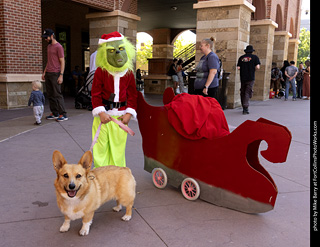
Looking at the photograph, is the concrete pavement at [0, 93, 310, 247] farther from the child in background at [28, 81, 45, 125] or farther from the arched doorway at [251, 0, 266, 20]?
the arched doorway at [251, 0, 266, 20]

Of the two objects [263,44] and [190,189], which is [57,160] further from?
[263,44]

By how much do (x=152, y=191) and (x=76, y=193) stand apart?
132 cm

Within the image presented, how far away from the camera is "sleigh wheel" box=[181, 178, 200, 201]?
3.19m

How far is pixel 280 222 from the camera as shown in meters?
Answer: 2.80

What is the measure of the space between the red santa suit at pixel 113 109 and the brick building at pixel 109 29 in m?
6.99

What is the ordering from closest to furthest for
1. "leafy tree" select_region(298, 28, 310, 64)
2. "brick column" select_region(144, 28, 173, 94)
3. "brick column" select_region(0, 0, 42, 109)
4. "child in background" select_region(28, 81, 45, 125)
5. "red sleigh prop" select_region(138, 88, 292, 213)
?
"red sleigh prop" select_region(138, 88, 292, 213) < "child in background" select_region(28, 81, 45, 125) < "brick column" select_region(0, 0, 42, 109) < "brick column" select_region(144, 28, 173, 94) < "leafy tree" select_region(298, 28, 310, 64)

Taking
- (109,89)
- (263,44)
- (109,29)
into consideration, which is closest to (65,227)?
(109,89)

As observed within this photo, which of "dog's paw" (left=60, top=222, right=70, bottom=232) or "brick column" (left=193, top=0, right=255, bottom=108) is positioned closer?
"dog's paw" (left=60, top=222, right=70, bottom=232)

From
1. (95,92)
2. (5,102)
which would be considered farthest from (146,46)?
(95,92)

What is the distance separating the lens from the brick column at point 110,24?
1188 cm

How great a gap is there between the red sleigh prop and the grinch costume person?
0.42 metres

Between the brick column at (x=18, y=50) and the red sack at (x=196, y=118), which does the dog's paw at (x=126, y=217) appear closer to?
the red sack at (x=196, y=118)

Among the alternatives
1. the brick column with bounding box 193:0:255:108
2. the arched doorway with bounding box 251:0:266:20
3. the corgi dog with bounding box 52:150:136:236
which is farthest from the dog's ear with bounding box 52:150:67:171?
the arched doorway with bounding box 251:0:266:20
